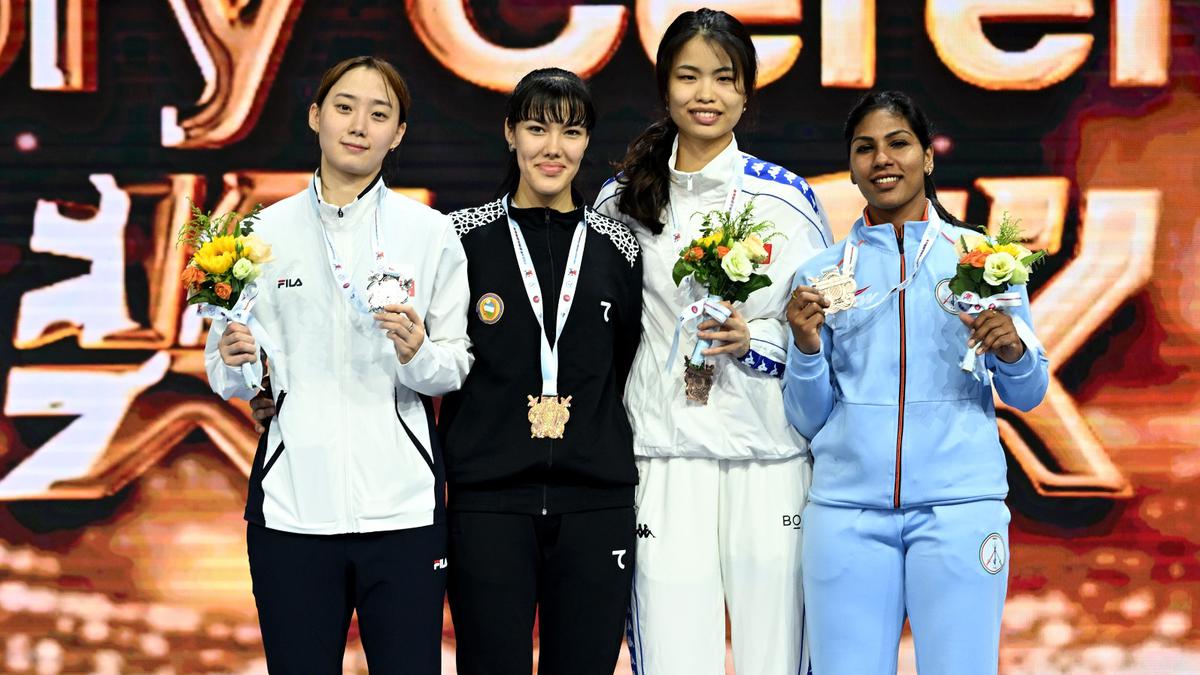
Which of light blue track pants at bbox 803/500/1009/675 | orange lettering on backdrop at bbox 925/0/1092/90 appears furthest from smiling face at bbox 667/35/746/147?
orange lettering on backdrop at bbox 925/0/1092/90

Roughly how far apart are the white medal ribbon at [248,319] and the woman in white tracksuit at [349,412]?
0.6 inches

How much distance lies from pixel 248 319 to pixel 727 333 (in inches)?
44.5

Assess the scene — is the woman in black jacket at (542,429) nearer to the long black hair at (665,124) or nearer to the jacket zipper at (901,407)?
the long black hair at (665,124)

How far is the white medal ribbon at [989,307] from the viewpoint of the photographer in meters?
2.71

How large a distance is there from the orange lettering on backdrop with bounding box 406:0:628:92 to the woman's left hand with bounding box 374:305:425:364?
231cm

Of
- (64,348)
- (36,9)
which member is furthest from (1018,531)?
(36,9)

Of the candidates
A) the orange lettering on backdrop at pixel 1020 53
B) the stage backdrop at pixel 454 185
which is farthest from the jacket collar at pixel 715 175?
the orange lettering on backdrop at pixel 1020 53

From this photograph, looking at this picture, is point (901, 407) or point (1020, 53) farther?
point (1020, 53)

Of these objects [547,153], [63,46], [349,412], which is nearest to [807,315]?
[547,153]

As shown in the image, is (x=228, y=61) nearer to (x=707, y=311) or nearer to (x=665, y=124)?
(x=665, y=124)

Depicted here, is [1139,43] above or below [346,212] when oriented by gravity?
above

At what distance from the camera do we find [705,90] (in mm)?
3113

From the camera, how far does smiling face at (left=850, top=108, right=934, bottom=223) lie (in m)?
2.99

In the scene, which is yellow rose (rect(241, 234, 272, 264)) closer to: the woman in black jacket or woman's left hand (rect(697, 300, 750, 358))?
the woman in black jacket
